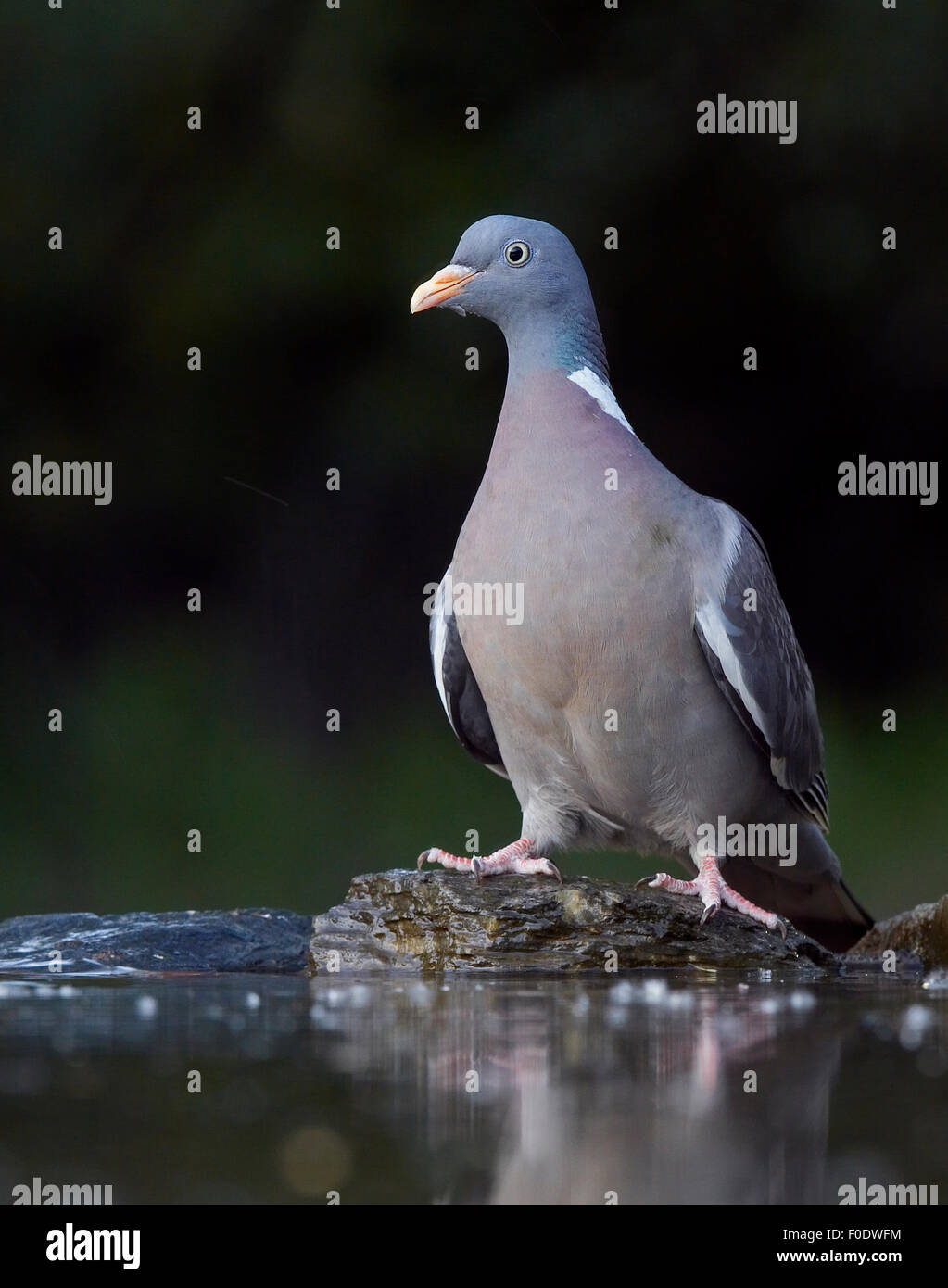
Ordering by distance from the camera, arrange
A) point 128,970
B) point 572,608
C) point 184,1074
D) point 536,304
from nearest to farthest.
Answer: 1. point 184,1074
2. point 128,970
3. point 572,608
4. point 536,304

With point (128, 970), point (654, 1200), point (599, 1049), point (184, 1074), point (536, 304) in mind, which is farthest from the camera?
point (536, 304)

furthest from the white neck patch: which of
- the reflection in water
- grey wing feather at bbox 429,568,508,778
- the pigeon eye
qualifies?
the reflection in water

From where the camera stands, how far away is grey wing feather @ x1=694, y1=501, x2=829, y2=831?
11.5 feet

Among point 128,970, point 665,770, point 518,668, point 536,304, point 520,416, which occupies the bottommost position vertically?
point 128,970

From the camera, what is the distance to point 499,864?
3490 mm

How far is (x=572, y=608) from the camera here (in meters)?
3.39

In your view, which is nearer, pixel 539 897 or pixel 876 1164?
pixel 876 1164

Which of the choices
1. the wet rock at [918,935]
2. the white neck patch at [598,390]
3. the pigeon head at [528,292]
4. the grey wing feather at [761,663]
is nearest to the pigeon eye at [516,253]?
the pigeon head at [528,292]

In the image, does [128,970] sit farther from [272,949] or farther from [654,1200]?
[654,1200]

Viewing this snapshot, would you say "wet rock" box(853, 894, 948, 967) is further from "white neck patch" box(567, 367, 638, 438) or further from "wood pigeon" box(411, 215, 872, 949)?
"white neck patch" box(567, 367, 638, 438)

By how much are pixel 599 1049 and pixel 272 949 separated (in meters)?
1.48

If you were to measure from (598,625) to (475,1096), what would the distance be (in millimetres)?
1707

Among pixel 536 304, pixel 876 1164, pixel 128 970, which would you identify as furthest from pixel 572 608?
pixel 876 1164

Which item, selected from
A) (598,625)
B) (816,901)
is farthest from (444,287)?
(816,901)
